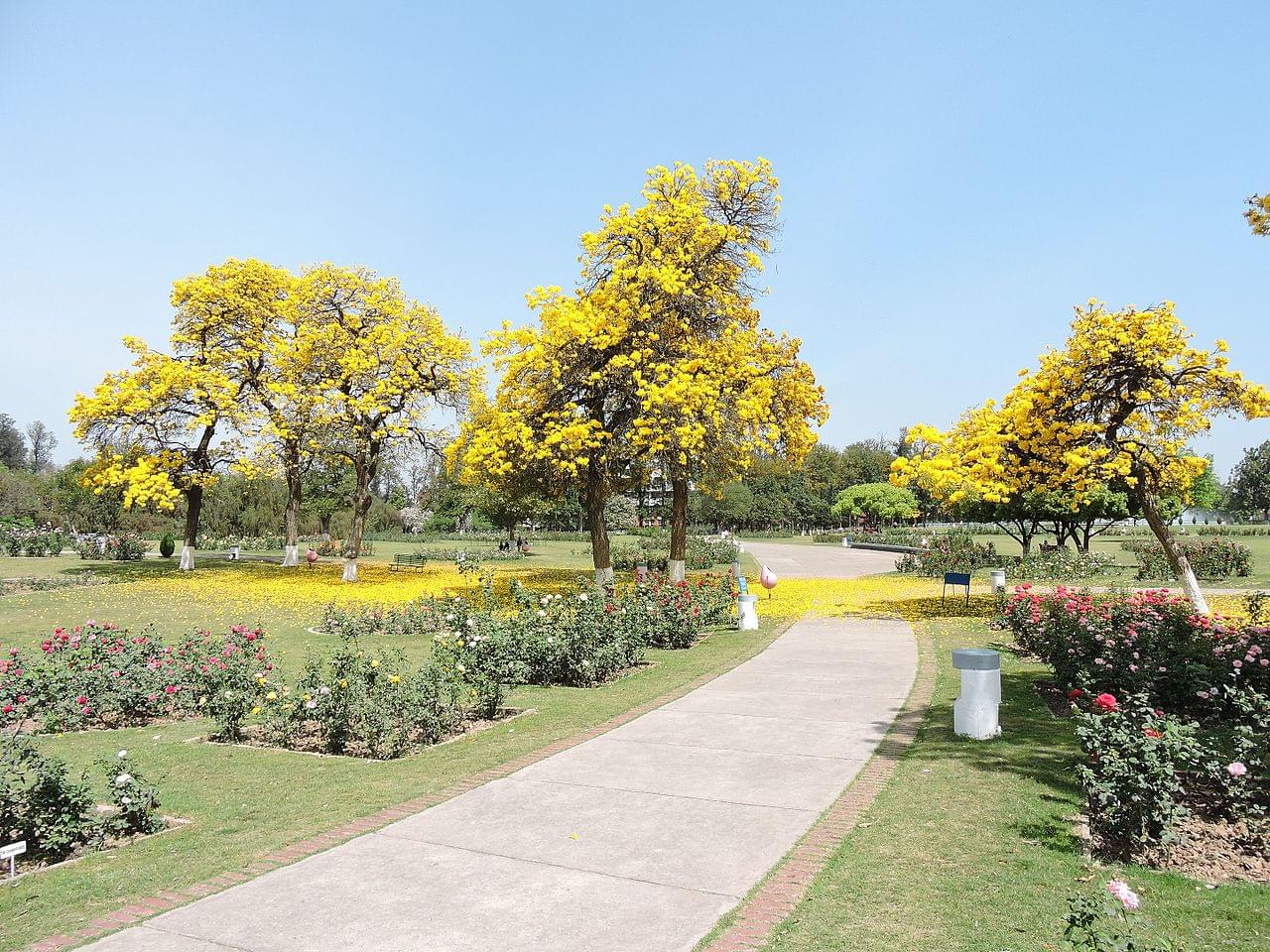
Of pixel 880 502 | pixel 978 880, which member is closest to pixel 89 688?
pixel 978 880

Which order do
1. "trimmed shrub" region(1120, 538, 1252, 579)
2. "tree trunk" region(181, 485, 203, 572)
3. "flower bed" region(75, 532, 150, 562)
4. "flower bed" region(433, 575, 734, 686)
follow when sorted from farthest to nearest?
"flower bed" region(75, 532, 150, 562) < "tree trunk" region(181, 485, 203, 572) < "trimmed shrub" region(1120, 538, 1252, 579) < "flower bed" region(433, 575, 734, 686)

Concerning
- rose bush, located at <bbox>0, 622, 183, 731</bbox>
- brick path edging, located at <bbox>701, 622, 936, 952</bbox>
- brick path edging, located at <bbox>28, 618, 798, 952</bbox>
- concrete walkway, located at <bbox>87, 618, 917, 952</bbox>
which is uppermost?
rose bush, located at <bbox>0, 622, 183, 731</bbox>

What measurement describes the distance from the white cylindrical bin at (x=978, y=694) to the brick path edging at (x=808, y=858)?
51 cm

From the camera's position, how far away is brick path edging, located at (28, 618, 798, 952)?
4.24 m

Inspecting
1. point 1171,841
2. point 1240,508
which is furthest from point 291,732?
point 1240,508

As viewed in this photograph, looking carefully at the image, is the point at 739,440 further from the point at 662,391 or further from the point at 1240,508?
the point at 1240,508

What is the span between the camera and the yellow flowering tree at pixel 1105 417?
14.9 metres

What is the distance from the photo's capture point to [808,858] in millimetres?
5078

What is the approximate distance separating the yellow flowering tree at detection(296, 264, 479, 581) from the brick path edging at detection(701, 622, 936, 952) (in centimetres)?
2186

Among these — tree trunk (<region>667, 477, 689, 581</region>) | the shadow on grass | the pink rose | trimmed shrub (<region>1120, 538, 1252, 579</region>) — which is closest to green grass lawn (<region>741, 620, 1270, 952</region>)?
the shadow on grass

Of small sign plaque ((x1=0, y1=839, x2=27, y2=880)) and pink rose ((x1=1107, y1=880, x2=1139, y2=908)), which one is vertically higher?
pink rose ((x1=1107, y1=880, x2=1139, y2=908))

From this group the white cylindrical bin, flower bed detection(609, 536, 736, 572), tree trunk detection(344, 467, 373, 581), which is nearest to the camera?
the white cylindrical bin

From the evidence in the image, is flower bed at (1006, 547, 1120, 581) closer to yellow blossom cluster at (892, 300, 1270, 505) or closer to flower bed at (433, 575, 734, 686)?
yellow blossom cluster at (892, 300, 1270, 505)

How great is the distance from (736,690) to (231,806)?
5824 millimetres
